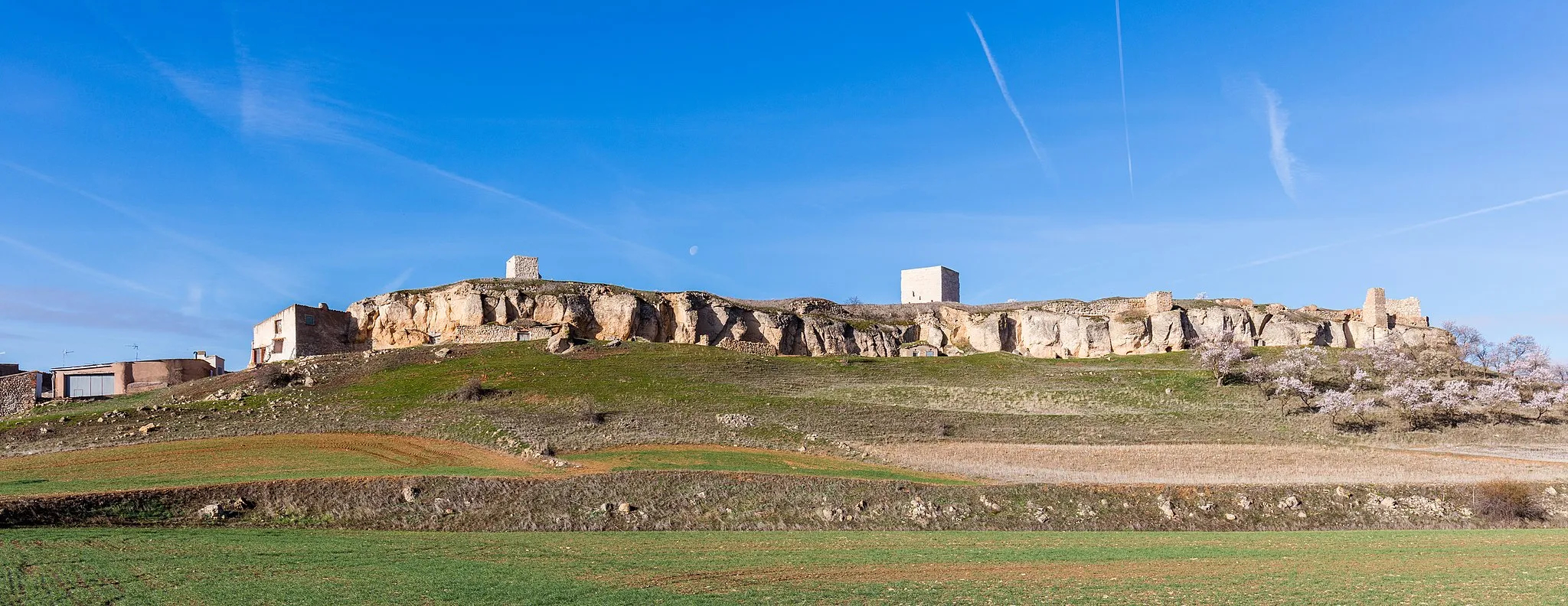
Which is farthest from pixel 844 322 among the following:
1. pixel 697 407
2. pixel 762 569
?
pixel 762 569

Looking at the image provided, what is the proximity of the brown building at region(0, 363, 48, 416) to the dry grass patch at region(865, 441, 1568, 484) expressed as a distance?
48.3 meters

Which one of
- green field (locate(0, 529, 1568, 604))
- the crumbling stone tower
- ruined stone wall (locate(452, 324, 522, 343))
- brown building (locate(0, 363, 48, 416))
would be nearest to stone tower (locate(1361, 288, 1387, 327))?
the crumbling stone tower

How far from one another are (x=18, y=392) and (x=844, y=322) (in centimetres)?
5614

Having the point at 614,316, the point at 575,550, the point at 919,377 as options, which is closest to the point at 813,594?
the point at 575,550

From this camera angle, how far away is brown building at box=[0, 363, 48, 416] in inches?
2194

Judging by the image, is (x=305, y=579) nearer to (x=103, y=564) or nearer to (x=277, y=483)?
(x=103, y=564)

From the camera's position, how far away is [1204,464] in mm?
40625

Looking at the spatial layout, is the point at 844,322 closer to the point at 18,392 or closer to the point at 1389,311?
the point at 1389,311

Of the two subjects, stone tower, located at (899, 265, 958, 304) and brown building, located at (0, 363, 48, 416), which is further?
stone tower, located at (899, 265, 958, 304)

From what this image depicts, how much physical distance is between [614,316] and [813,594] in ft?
189

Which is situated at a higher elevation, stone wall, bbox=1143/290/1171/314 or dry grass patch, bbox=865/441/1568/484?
stone wall, bbox=1143/290/1171/314

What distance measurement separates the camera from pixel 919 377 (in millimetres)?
63656

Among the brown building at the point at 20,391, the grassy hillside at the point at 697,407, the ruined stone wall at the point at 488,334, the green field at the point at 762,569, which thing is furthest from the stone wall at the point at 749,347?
the green field at the point at 762,569

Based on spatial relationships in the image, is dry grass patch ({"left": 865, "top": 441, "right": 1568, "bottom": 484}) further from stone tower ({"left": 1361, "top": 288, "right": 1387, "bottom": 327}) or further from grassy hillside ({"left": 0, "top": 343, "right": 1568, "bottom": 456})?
stone tower ({"left": 1361, "top": 288, "right": 1387, "bottom": 327})
